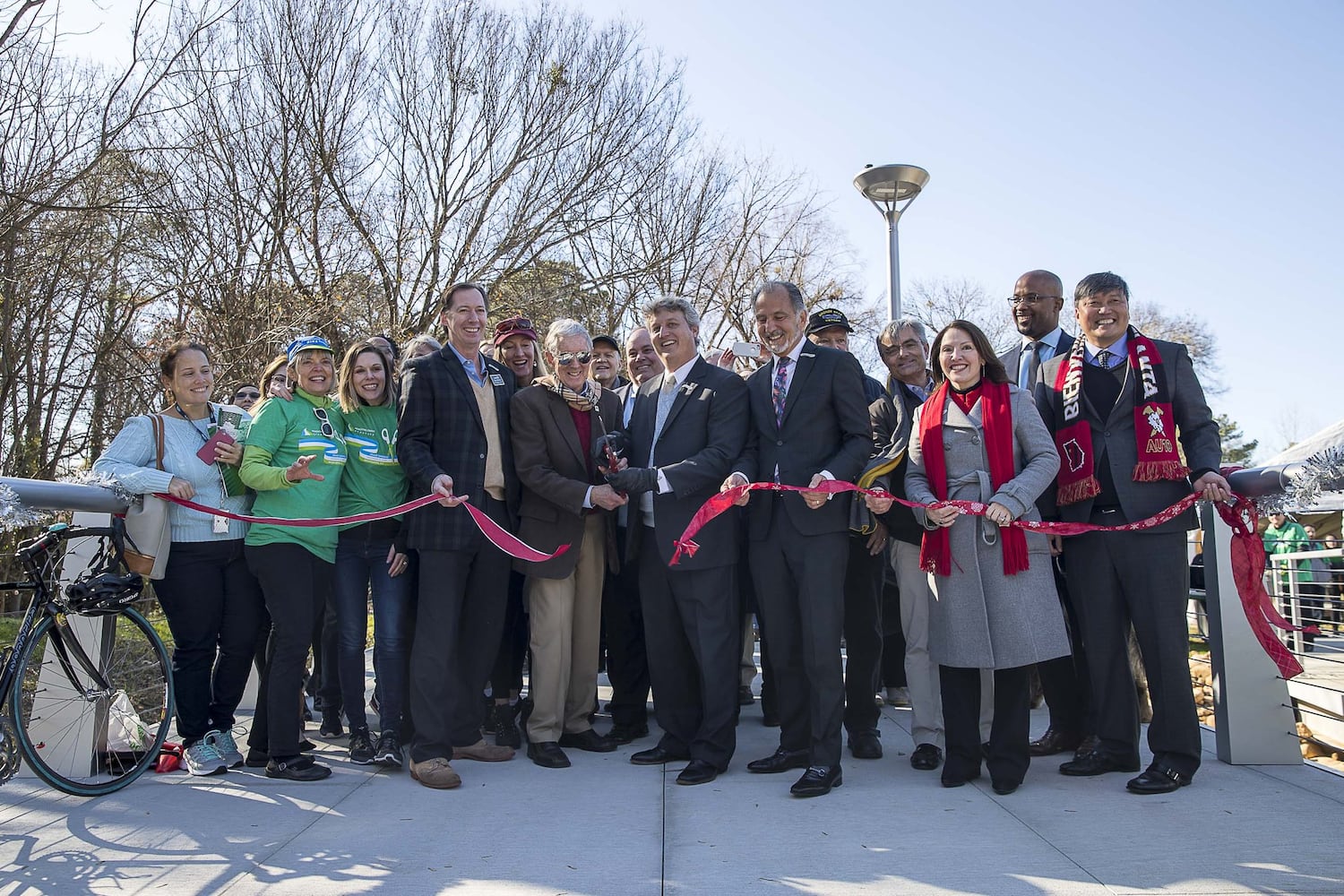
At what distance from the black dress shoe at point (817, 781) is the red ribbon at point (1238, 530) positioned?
1157 mm

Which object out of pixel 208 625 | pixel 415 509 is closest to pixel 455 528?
pixel 415 509

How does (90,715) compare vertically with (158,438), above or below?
below

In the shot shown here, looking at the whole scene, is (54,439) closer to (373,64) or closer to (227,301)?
(227,301)

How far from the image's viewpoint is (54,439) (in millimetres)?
12148

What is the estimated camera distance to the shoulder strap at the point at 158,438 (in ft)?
14.7

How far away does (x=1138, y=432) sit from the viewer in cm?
410

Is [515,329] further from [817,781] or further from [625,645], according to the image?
[817,781]

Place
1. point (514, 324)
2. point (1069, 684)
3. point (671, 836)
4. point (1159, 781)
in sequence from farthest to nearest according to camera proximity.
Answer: point (514, 324), point (1069, 684), point (1159, 781), point (671, 836)

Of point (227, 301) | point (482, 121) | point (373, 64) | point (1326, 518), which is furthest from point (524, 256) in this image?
point (1326, 518)

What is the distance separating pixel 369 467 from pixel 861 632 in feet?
8.50

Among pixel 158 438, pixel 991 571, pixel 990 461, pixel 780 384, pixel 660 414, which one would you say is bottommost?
pixel 991 571

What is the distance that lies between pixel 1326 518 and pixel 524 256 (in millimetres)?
15820

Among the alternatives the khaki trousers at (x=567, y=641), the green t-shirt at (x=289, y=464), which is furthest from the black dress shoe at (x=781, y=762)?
the green t-shirt at (x=289, y=464)

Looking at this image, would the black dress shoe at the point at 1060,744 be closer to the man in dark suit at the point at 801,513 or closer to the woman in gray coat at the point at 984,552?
the woman in gray coat at the point at 984,552
